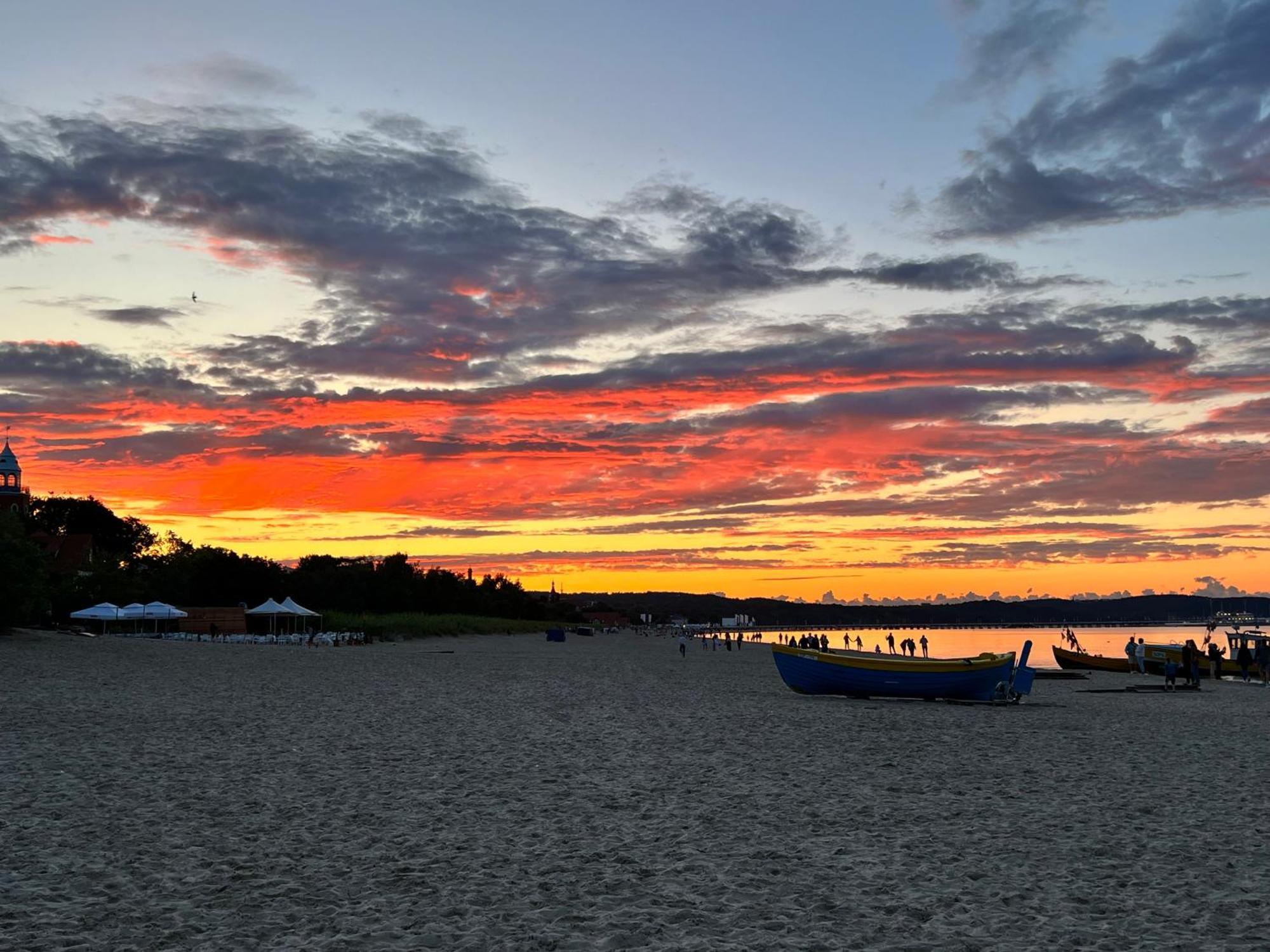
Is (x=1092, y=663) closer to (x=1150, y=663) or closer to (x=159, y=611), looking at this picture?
(x=1150, y=663)

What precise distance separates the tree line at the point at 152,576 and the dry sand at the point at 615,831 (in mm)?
30637

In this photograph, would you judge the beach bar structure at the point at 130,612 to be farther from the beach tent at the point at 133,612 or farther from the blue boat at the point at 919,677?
the blue boat at the point at 919,677

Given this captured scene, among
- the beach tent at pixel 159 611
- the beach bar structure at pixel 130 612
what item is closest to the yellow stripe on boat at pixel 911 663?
the beach tent at pixel 159 611

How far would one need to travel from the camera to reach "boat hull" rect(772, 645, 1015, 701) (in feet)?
110

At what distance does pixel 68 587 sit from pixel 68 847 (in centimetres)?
8232

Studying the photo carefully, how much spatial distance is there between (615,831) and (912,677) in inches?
886

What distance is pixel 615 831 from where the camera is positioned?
12906mm

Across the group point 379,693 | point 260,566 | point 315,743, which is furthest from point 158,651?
point 260,566

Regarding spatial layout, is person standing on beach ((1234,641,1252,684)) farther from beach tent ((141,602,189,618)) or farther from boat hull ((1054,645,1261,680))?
beach tent ((141,602,189,618))

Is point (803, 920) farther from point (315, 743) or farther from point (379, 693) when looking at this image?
point (379, 693)

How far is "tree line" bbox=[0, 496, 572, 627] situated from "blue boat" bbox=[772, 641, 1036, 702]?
1578 inches

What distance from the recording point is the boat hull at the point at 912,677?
110 feet

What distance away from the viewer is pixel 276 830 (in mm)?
12648

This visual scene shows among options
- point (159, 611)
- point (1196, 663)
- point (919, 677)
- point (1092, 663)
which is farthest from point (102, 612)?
point (1092, 663)
